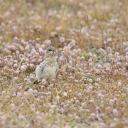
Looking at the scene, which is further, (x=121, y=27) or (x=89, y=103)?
(x=121, y=27)

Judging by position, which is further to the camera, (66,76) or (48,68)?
(66,76)

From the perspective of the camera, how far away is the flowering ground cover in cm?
503

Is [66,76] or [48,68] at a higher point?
[48,68]

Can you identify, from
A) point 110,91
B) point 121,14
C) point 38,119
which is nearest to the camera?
point 38,119

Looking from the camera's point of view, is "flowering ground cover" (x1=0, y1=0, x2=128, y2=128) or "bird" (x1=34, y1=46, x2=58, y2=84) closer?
"flowering ground cover" (x1=0, y1=0, x2=128, y2=128)

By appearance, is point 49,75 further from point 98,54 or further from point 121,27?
point 121,27

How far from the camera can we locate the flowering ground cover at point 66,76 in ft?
16.5

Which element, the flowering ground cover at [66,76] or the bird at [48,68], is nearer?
the flowering ground cover at [66,76]

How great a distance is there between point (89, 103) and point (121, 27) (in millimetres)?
5617

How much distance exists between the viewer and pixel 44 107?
5.43m

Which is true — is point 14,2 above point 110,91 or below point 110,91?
above

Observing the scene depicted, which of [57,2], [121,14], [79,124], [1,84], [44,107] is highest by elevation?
[57,2]

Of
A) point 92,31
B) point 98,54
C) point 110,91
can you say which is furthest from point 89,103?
point 92,31

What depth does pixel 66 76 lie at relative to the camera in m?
7.12
